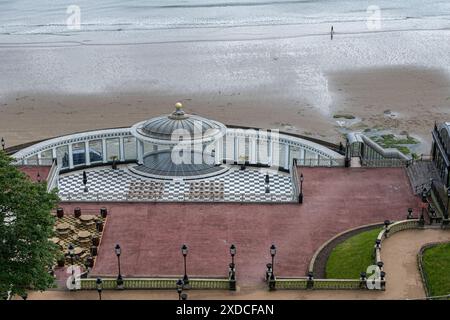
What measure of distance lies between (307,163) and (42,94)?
35.5 m

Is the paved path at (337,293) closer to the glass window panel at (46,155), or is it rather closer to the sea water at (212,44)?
the glass window panel at (46,155)

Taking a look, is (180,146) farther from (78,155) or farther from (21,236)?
(21,236)

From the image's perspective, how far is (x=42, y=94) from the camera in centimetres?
6744

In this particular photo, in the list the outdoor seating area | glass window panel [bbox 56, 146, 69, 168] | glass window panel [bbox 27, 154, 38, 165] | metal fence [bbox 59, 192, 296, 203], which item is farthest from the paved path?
glass window panel [bbox 56, 146, 69, 168]

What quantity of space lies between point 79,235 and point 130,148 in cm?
1524

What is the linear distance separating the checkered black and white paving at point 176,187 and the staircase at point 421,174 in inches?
280

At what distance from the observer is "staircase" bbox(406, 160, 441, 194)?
35.5m

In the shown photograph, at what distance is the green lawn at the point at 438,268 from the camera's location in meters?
23.6

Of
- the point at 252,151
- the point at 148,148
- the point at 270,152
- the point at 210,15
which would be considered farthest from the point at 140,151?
the point at 210,15

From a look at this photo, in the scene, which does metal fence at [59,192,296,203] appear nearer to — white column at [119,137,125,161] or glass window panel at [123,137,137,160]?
white column at [119,137,125,161]

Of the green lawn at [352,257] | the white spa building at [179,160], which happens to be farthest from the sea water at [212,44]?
the green lawn at [352,257]

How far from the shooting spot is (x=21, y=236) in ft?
67.3
